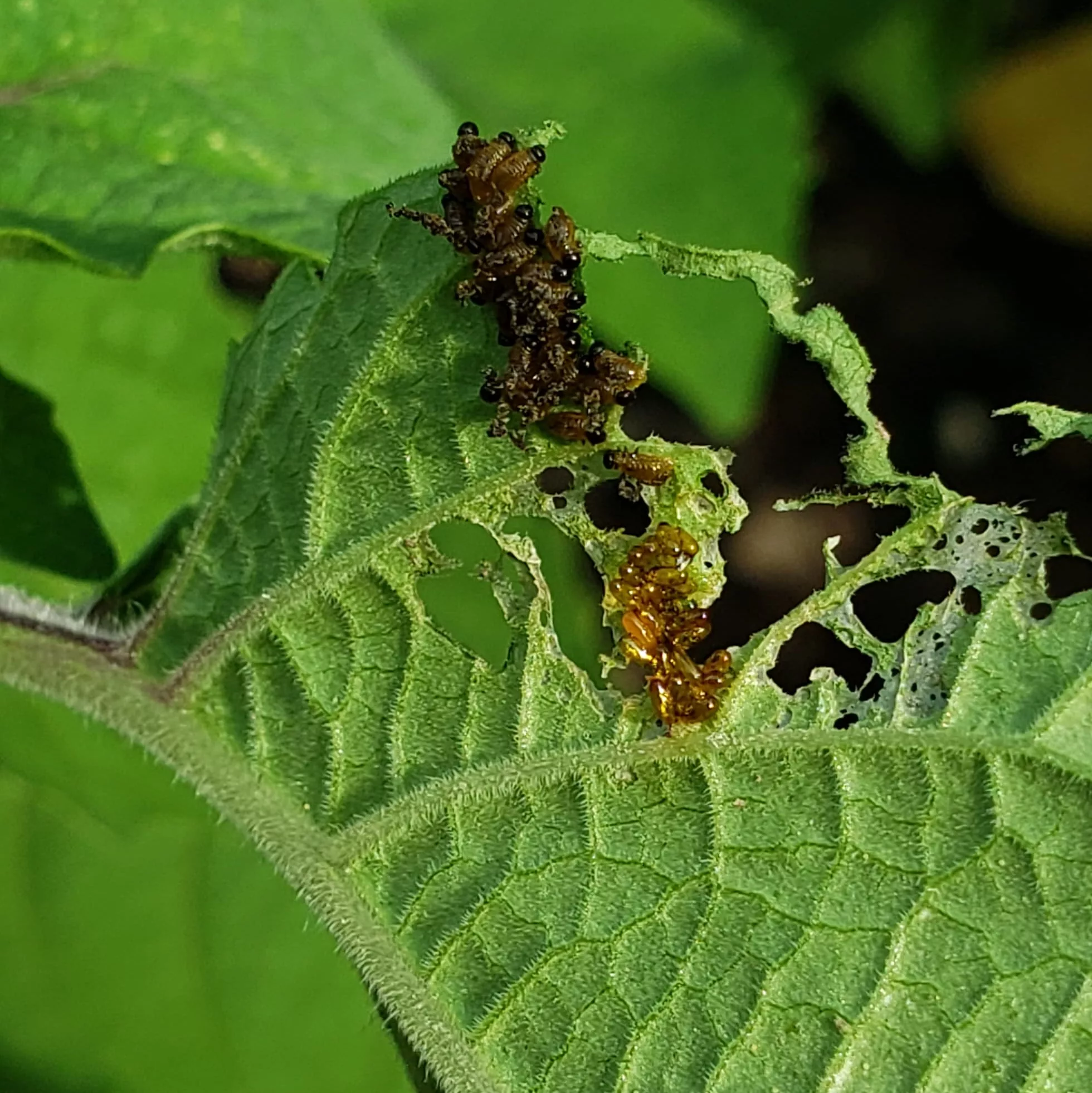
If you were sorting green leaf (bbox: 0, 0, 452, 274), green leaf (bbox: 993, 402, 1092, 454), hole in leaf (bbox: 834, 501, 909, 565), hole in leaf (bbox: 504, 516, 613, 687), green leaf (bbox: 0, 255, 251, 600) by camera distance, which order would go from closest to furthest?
green leaf (bbox: 993, 402, 1092, 454), green leaf (bbox: 0, 0, 452, 274), hole in leaf (bbox: 504, 516, 613, 687), green leaf (bbox: 0, 255, 251, 600), hole in leaf (bbox: 834, 501, 909, 565)

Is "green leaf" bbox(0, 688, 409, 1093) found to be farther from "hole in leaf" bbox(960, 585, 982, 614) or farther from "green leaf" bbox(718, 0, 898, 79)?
"green leaf" bbox(718, 0, 898, 79)

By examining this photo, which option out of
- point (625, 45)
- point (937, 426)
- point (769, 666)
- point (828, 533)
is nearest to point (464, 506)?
point (769, 666)

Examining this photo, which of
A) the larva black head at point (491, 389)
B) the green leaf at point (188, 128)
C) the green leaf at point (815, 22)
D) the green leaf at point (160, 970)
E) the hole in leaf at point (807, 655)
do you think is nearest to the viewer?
the larva black head at point (491, 389)

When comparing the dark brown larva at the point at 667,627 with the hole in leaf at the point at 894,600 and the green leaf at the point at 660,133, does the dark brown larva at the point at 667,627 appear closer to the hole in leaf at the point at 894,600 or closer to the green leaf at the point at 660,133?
the green leaf at the point at 660,133

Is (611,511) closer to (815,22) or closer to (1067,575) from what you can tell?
(1067,575)

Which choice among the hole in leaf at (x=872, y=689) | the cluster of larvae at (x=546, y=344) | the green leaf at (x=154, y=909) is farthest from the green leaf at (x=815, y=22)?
the hole in leaf at (x=872, y=689)

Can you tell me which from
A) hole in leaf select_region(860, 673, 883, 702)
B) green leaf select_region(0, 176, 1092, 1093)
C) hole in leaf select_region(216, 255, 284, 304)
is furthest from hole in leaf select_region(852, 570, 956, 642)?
green leaf select_region(0, 176, 1092, 1093)

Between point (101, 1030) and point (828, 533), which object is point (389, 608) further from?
point (828, 533)
